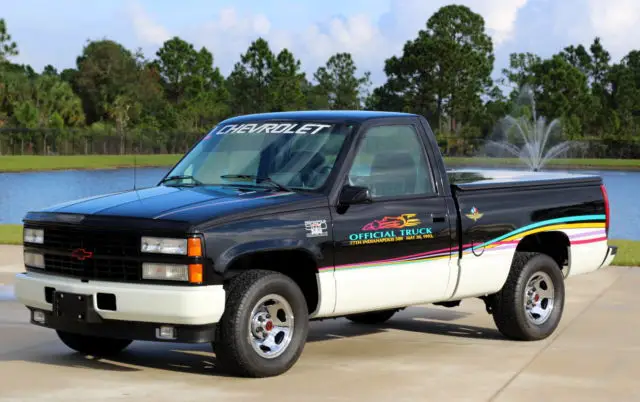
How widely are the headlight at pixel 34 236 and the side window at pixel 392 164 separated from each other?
2.19 metres

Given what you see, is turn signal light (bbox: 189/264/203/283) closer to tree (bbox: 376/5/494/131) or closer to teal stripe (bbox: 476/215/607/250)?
teal stripe (bbox: 476/215/607/250)

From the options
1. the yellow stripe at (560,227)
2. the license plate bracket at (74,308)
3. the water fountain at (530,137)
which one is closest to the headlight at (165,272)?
the license plate bracket at (74,308)

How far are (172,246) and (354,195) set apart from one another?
1413mm

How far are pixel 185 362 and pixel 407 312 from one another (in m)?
3.39

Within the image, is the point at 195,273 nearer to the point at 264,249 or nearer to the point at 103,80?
the point at 264,249

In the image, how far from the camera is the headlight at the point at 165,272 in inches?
301

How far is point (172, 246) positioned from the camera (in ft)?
25.1

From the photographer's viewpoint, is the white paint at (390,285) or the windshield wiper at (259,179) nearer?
the white paint at (390,285)

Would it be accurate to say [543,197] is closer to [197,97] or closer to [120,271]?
[120,271]

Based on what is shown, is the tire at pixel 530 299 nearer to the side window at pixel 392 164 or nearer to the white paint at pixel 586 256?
the white paint at pixel 586 256

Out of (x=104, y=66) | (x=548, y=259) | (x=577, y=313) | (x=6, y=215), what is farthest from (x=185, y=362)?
(x=104, y=66)

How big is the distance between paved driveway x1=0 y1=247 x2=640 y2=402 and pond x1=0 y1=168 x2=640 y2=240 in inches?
722

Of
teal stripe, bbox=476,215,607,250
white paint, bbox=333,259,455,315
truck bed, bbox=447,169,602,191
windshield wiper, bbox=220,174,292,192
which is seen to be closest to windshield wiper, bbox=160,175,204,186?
windshield wiper, bbox=220,174,292,192

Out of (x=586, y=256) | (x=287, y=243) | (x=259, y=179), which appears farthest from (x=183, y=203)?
(x=586, y=256)
